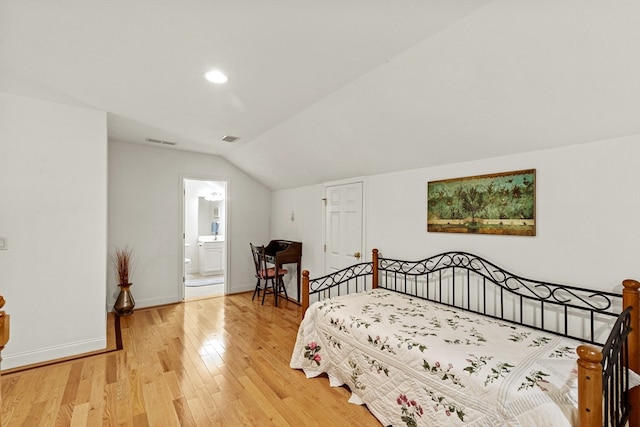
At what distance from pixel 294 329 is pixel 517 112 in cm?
318

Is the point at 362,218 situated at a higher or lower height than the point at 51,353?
higher

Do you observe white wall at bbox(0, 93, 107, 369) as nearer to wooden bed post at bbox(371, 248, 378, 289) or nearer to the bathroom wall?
wooden bed post at bbox(371, 248, 378, 289)

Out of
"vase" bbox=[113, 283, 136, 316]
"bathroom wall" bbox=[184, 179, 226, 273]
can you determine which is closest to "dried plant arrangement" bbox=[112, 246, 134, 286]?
"vase" bbox=[113, 283, 136, 316]

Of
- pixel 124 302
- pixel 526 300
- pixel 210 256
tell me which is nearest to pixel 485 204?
pixel 526 300

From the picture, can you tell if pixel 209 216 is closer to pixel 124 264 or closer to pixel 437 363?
pixel 124 264

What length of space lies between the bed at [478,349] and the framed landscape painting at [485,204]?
302 millimetres

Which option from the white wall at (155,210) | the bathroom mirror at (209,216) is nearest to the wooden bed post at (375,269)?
the white wall at (155,210)

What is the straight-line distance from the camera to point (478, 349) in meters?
1.81

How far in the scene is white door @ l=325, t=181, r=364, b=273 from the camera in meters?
3.77

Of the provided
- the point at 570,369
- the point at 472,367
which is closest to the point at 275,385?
the point at 472,367

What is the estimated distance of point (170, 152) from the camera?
4.69m

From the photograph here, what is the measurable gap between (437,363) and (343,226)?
7.88 ft

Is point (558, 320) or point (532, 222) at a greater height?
point (532, 222)

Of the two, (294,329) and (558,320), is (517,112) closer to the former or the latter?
(558,320)
